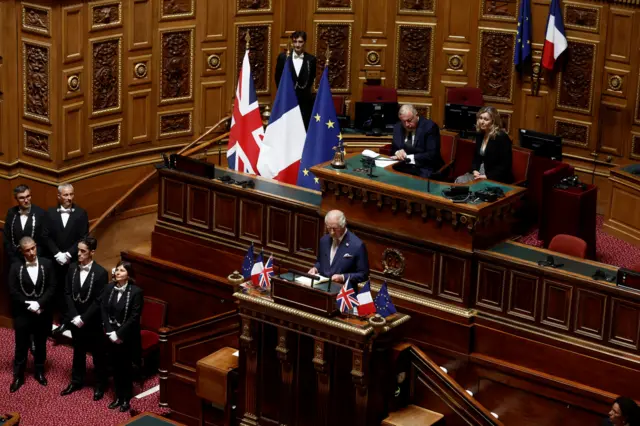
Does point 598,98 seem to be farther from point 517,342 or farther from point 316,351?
point 316,351

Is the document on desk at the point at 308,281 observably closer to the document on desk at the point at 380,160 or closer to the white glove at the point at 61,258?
the document on desk at the point at 380,160

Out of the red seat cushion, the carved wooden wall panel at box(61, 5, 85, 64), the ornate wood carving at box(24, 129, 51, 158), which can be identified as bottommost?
the red seat cushion

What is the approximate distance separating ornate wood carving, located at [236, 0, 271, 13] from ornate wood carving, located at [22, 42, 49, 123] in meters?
2.74

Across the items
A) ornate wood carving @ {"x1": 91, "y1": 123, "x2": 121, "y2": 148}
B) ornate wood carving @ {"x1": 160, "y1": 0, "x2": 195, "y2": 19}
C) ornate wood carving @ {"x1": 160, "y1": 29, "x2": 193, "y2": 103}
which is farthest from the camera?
ornate wood carving @ {"x1": 160, "y1": 29, "x2": 193, "y2": 103}

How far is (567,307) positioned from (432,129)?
241 cm

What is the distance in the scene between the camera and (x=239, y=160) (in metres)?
14.2

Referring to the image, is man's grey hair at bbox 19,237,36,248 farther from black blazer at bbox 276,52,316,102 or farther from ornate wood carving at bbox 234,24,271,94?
ornate wood carving at bbox 234,24,271,94

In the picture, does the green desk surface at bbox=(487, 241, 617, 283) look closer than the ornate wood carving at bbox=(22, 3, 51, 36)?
Yes

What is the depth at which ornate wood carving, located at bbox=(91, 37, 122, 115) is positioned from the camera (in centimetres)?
1448

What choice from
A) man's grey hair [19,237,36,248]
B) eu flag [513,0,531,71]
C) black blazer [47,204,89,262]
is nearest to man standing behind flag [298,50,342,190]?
black blazer [47,204,89,262]

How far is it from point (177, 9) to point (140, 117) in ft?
4.26

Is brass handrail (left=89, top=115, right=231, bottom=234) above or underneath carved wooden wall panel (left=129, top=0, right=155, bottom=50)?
underneath

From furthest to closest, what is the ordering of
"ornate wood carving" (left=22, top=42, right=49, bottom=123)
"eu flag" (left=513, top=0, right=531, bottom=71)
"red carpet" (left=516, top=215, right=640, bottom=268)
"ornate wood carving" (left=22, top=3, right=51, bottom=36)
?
1. "eu flag" (left=513, top=0, right=531, bottom=71)
2. "ornate wood carving" (left=22, top=42, right=49, bottom=123)
3. "ornate wood carving" (left=22, top=3, right=51, bottom=36)
4. "red carpet" (left=516, top=215, right=640, bottom=268)

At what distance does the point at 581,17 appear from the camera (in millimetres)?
15445
